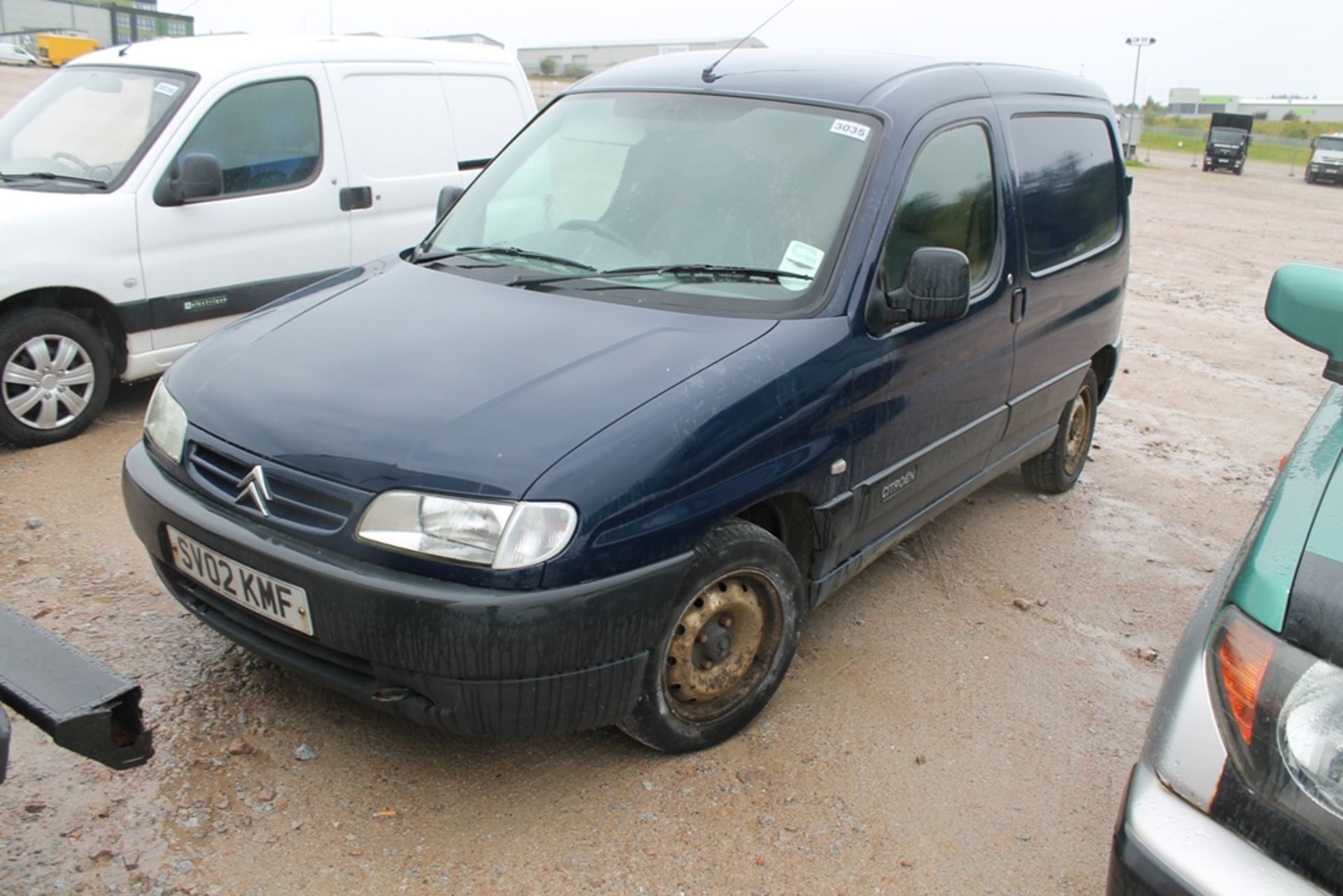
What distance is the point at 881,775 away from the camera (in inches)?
123

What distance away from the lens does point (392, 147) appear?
6402 millimetres

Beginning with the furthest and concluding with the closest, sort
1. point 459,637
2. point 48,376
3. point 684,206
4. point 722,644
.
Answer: point 48,376 → point 684,206 → point 722,644 → point 459,637

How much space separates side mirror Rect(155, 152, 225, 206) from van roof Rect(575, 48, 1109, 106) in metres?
2.18

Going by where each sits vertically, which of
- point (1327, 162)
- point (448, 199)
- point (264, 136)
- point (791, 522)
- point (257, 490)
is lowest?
point (1327, 162)

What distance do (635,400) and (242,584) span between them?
1.09 meters

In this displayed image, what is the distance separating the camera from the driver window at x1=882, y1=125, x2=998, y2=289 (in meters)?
3.45

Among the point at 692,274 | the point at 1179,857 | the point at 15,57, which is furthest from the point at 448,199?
the point at 15,57

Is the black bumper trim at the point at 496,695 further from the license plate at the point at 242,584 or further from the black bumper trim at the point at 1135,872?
the black bumper trim at the point at 1135,872

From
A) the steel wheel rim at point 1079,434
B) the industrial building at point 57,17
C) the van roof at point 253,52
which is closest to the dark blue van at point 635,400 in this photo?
the steel wheel rim at point 1079,434

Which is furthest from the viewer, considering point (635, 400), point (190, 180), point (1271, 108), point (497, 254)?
point (1271, 108)

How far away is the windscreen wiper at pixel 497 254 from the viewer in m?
3.54

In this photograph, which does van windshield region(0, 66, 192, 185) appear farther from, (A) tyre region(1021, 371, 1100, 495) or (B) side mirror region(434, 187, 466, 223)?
(A) tyre region(1021, 371, 1100, 495)

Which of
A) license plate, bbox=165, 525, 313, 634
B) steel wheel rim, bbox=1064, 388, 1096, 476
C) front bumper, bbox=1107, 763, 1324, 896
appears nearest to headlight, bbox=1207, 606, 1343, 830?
front bumper, bbox=1107, 763, 1324, 896

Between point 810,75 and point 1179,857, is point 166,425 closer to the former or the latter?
point 810,75
